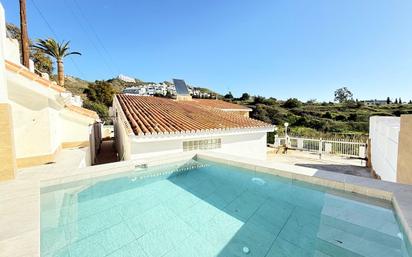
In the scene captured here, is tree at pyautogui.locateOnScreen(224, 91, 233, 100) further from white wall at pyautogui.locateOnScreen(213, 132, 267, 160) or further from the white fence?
white wall at pyautogui.locateOnScreen(213, 132, 267, 160)

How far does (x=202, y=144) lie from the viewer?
41.9 feet

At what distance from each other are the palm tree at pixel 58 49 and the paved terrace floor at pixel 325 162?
2402 cm

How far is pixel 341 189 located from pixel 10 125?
886cm

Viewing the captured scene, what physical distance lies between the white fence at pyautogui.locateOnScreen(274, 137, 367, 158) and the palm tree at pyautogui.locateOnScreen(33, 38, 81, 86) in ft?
84.1

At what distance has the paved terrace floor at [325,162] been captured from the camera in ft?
47.3

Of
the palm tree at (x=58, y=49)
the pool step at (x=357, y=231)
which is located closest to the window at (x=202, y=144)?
the pool step at (x=357, y=231)

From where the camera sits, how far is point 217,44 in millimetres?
26562

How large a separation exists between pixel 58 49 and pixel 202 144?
22369 millimetres

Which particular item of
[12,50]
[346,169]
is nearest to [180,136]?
[12,50]

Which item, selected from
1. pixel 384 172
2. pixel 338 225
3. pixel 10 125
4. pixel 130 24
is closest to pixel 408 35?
pixel 384 172

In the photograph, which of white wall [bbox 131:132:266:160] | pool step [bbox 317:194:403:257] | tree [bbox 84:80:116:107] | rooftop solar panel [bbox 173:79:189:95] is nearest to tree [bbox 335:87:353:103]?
rooftop solar panel [bbox 173:79:189:95]

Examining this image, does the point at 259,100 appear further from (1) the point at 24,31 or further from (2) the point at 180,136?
(1) the point at 24,31

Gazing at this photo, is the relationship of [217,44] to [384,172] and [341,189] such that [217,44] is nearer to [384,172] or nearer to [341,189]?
[384,172]

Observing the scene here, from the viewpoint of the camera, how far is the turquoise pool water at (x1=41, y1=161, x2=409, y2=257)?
3717 mm
